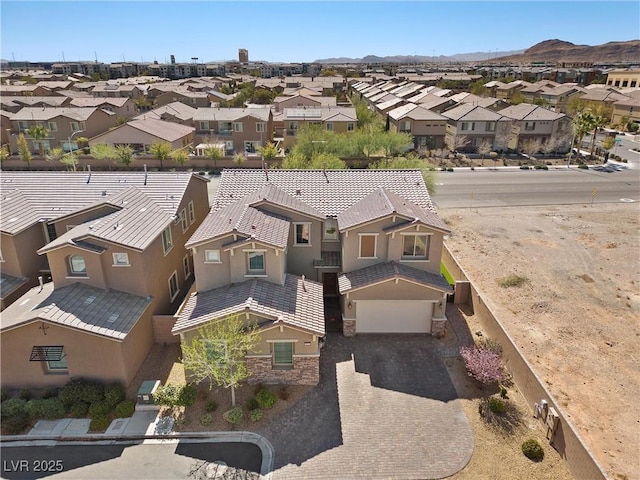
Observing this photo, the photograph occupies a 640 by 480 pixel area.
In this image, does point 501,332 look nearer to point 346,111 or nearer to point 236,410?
point 236,410

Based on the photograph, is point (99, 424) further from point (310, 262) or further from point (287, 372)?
point (310, 262)

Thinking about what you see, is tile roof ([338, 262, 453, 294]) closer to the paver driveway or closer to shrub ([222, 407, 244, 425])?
the paver driveway

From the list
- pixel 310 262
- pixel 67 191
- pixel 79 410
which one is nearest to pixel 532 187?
pixel 310 262

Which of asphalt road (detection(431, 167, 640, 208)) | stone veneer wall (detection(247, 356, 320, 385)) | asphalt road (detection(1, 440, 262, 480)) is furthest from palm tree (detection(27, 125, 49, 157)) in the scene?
stone veneer wall (detection(247, 356, 320, 385))

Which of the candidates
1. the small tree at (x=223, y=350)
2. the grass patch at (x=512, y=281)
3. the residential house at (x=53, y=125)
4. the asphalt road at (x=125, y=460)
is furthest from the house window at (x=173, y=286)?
the residential house at (x=53, y=125)

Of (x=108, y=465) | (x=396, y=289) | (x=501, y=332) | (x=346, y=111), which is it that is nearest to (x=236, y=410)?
(x=108, y=465)

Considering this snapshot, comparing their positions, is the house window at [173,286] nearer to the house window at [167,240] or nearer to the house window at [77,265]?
the house window at [167,240]
